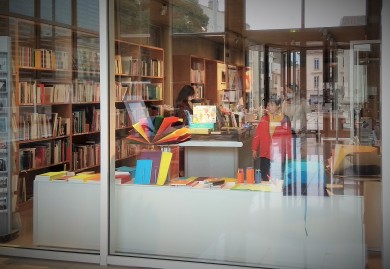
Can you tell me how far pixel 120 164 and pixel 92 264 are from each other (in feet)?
2.81

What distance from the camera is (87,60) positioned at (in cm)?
535

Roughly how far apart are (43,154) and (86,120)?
53 cm

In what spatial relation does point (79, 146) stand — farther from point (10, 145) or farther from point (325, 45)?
point (325, 45)

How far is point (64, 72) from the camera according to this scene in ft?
18.9

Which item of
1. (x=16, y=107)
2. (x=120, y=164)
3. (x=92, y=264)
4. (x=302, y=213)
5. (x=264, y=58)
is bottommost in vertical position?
(x=92, y=264)

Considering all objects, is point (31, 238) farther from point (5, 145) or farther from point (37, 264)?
point (5, 145)

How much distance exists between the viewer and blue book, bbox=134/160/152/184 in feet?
16.1

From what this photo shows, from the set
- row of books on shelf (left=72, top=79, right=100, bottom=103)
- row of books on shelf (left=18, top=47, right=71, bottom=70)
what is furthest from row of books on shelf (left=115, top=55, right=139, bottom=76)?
row of books on shelf (left=18, top=47, right=71, bottom=70)

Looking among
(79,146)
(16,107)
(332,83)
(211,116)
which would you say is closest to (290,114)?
(332,83)

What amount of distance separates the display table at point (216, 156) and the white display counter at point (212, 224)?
21.6 inches

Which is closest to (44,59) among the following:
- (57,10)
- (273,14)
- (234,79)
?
(57,10)

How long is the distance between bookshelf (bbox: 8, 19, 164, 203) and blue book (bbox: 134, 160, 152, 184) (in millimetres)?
189

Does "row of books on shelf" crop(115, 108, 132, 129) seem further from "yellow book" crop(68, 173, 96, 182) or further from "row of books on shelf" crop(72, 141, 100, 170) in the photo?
"yellow book" crop(68, 173, 96, 182)

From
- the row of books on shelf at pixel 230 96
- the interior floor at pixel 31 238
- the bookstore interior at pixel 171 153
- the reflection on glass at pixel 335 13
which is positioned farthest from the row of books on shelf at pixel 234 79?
the interior floor at pixel 31 238
